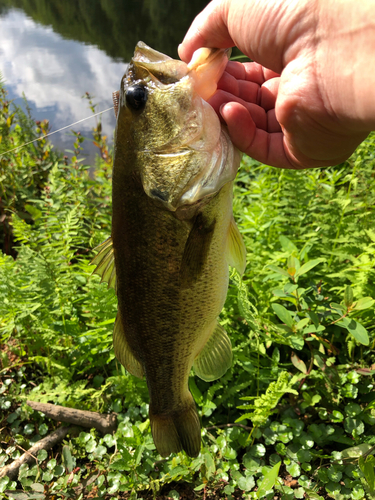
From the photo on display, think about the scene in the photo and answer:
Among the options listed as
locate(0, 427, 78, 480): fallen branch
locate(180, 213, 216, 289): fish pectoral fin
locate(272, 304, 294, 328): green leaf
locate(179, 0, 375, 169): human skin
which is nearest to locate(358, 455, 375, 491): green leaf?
locate(272, 304, 294, 328): green leaf

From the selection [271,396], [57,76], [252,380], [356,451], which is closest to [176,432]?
[271,396]

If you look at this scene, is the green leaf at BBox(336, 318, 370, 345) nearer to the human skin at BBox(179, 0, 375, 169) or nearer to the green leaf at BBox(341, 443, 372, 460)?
the green leaf at BBox(341, 443, 372, 460)

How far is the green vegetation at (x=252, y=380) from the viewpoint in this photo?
2.33 meters

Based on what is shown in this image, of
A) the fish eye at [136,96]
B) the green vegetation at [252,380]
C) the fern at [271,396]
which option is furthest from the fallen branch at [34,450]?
the fish eye at [136,96]

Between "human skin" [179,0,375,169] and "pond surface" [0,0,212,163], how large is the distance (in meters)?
7.86

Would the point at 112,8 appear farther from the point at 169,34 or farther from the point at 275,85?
the point at 275,85

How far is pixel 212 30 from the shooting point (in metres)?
1.84

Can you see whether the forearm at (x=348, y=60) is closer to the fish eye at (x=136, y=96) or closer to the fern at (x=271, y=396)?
the fish eye at (x=136, y=96)

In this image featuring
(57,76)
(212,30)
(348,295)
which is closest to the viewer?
(212,30)

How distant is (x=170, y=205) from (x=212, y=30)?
0.95 m

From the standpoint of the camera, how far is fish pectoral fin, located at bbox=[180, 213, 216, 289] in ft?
5.57

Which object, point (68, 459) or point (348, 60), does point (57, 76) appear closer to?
point (68, 459)

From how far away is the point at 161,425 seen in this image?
200 centimetres

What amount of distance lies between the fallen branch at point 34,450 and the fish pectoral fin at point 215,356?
1474mm
